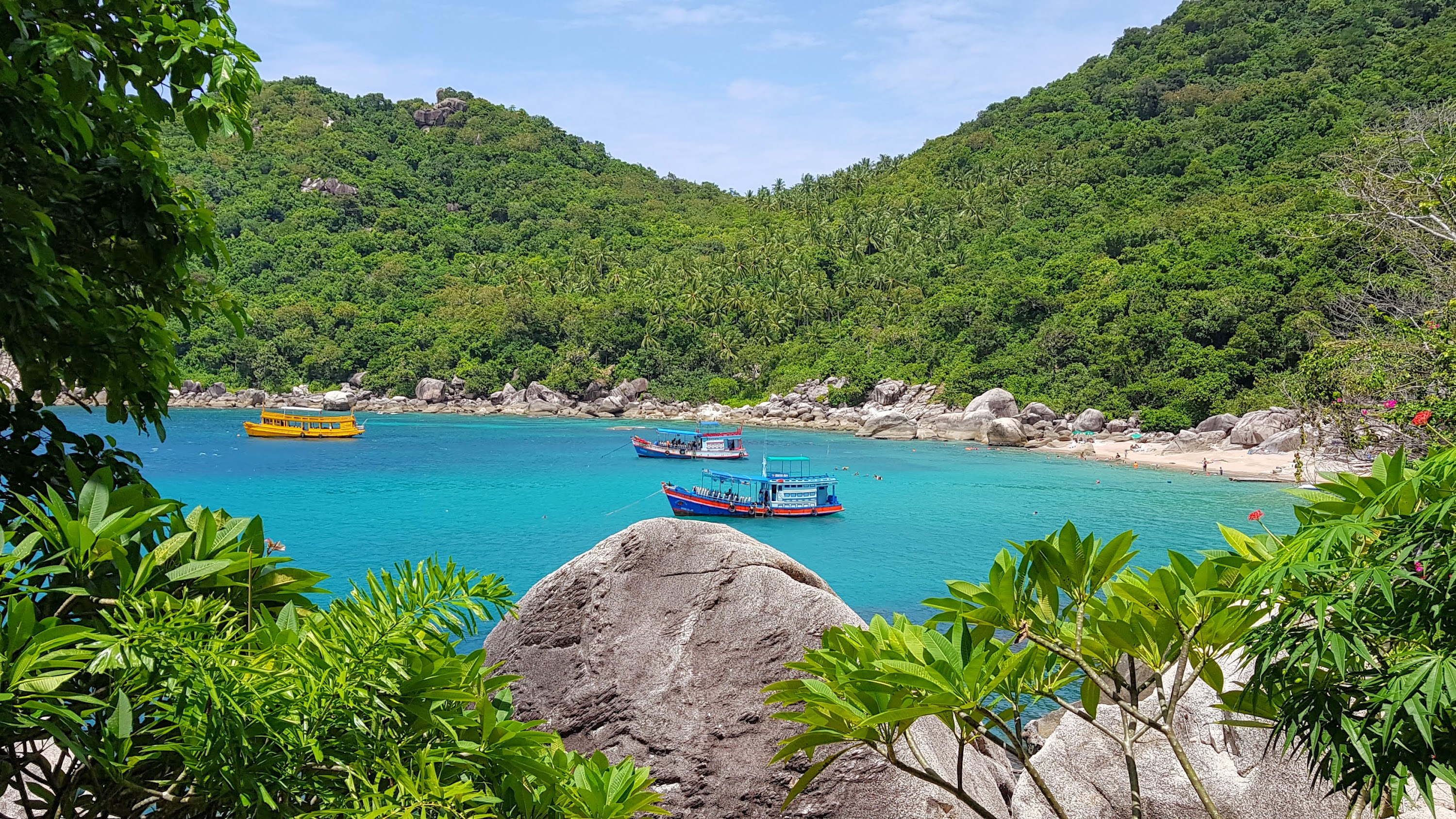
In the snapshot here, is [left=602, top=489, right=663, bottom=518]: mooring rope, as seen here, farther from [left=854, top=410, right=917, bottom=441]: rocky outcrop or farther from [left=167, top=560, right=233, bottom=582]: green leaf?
[left=167, top=560, right=233, bottom=582]: green leaf

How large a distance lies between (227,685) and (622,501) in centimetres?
2898

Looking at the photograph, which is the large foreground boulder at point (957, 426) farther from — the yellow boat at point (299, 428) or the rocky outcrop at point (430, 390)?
the rocky outcrop at point (430, 390)

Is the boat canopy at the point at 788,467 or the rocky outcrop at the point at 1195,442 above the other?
the rocky outcrop at the point at 1195,442

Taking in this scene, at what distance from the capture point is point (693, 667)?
15.3 feet

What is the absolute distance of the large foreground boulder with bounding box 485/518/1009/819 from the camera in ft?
14.0

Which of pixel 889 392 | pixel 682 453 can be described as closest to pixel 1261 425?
pixel 889 392

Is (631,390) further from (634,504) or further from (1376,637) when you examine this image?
(1376,637)

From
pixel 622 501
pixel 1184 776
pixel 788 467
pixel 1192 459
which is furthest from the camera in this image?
pixel 788 467

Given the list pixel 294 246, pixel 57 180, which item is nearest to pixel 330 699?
pixel 57 180

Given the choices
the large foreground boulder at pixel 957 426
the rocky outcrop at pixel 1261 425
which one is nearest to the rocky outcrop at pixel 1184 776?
the rocky outcrop at pixel 1261 425

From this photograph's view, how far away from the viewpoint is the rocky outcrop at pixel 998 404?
46.7 metres

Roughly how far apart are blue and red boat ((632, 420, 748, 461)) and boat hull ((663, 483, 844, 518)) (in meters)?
14.0

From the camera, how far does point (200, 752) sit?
1206 mm

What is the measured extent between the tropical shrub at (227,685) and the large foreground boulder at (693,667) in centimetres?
295
